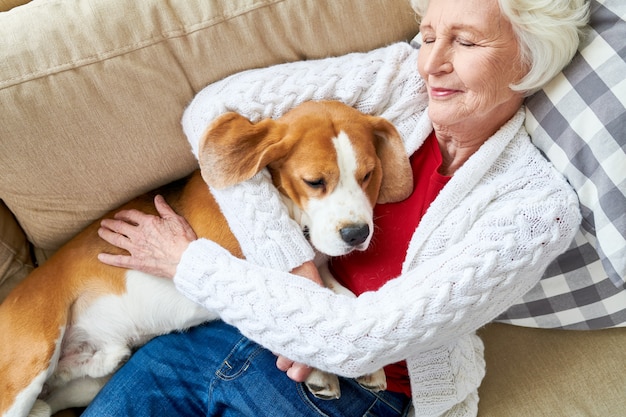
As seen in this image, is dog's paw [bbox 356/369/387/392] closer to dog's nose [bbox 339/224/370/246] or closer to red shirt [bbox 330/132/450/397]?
red shirt [bbox 330/132/450/397]

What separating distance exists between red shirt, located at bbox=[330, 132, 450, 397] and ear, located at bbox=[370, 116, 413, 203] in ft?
0.13

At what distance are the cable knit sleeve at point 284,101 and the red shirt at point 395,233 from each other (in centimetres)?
10

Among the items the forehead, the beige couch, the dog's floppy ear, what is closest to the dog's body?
the dog's floppy ear

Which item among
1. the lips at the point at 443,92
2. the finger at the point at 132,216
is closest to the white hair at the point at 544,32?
the lips at the point at 443,92

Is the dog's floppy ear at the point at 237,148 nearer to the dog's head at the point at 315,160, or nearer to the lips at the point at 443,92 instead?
the dog's head at the point at 315,160

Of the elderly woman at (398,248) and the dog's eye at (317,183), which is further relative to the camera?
the dog's eye at (317,183)

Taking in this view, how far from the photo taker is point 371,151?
1.35m

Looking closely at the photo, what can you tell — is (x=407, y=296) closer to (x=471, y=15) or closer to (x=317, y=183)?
(x=317, y=183)

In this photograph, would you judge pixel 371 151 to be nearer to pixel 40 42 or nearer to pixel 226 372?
pixel 226 372

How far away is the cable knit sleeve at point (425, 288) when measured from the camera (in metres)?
1.16

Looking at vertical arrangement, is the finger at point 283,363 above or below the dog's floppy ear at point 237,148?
below

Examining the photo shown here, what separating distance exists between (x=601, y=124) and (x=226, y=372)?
1104 mm

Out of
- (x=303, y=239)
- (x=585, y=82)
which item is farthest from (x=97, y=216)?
(x=585, y=82)

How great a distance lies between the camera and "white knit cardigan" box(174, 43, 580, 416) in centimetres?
117
